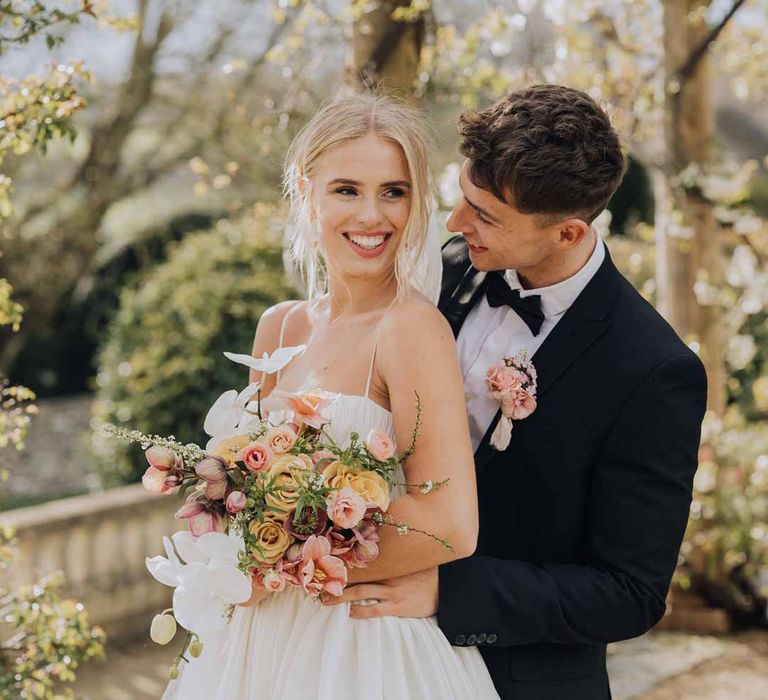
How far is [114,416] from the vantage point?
633cm

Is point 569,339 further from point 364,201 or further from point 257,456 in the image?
point 257,456

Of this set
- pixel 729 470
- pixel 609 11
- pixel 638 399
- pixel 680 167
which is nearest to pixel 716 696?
pixel 729 470

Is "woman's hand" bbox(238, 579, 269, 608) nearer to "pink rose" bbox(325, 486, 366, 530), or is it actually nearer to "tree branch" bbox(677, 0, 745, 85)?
"pink rose" bbox(325, 486, 366, 530)

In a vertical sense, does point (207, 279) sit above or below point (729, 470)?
above

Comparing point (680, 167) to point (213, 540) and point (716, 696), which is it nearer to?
point (716, 696)

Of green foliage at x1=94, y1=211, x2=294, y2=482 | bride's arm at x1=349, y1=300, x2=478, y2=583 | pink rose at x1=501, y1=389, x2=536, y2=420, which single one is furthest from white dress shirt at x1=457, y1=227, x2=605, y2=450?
green foliage at x1=94, y1=211, x2=294, y2=482

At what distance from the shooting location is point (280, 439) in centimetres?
192

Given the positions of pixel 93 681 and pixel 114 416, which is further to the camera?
pixel 114 416

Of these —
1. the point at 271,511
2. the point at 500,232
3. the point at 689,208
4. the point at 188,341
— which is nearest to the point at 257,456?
the point at 271,511

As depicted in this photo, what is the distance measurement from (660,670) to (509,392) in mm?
3323

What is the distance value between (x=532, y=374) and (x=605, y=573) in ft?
1.50

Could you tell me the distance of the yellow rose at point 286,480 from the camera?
1853 mm

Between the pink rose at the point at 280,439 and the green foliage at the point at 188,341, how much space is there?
4.05 m

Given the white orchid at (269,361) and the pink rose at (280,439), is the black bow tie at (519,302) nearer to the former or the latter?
the white orchid at (269,361)
